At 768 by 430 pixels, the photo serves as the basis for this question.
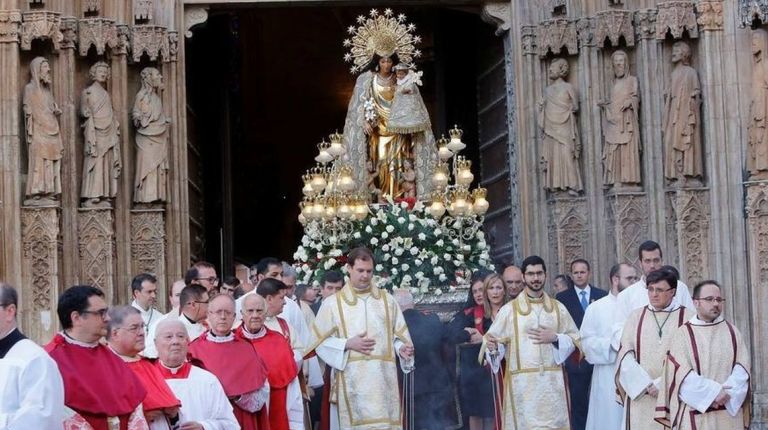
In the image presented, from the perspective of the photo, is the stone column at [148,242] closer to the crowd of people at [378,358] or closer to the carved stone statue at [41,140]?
the carved stone statue at [41,140]

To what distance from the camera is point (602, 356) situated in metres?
12.7

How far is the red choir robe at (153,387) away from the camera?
8.58 m

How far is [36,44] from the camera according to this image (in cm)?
1678

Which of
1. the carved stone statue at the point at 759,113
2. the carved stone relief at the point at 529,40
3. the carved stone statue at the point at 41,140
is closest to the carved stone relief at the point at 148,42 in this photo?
the carved stone statue at the point at 41,140

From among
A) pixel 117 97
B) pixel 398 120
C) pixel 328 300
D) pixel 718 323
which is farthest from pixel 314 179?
pixel 718 323

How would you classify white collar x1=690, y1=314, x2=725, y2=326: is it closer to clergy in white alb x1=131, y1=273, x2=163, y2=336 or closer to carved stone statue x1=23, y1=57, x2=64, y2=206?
clergy in white alb x1=131, y1=273, x2=163, y2=336

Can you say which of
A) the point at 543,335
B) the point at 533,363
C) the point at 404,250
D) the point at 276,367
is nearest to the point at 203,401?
the point at 276,367

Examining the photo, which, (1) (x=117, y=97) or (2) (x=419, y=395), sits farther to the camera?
(1) (x=117, y=97)

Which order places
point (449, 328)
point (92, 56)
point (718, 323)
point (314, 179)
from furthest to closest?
point (92, 56)
point (314, 179)
point (449, 328)
point (718, 323)

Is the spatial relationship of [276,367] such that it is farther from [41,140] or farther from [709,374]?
[41,140]

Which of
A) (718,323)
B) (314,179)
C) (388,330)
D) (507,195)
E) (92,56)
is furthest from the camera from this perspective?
(507,195)

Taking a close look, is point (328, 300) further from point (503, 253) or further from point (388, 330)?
point (503, 253)

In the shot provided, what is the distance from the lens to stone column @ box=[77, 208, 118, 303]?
55.4 feet

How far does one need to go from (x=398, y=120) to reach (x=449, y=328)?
378cm
